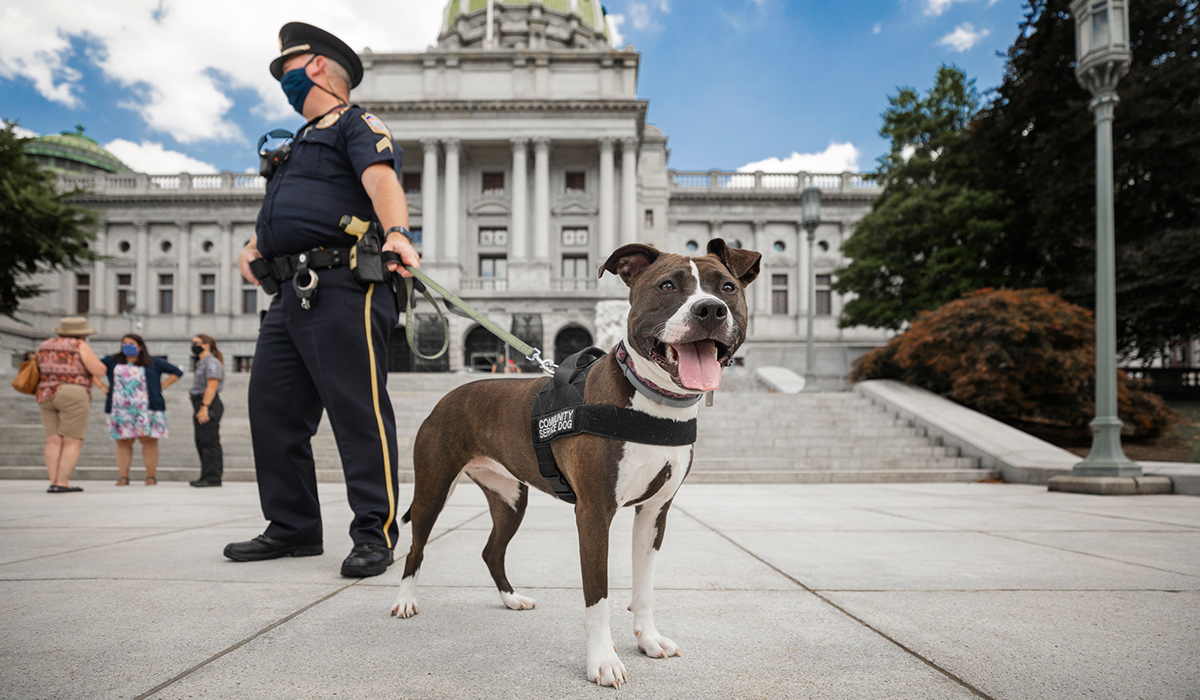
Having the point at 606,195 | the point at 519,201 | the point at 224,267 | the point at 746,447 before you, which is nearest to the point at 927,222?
the point at 746,447

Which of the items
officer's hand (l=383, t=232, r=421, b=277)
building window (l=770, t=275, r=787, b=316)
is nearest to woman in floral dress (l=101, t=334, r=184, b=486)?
officer's hand (l=383, t=232, r=421, b=277)

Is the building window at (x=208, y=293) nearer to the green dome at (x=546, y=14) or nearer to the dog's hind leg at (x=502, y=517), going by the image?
the green dome at (x=546, y=14)

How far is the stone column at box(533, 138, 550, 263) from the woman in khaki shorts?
30.6 meters

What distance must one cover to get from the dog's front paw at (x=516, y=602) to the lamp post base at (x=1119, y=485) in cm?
824

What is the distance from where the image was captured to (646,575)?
7.54 feet

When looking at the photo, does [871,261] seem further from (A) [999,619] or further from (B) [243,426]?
(A) [999,619]

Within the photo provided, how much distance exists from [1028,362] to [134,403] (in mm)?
15344

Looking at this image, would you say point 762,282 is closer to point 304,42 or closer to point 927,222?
point 927,222

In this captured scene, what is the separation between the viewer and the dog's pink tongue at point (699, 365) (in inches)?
79.0

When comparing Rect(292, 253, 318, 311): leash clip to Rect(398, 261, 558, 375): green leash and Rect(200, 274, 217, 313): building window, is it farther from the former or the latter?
Rect(200, 274, 217, 313): building window

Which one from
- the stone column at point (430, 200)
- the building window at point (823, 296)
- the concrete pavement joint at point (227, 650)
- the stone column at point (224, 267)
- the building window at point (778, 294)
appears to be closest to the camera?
the concrete pavement joint at point (227, 650)

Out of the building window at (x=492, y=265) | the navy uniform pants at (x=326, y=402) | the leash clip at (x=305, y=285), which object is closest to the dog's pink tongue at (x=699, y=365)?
the navy uniform pants at (x=326, y=402)

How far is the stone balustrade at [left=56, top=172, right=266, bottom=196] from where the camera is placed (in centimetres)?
4741

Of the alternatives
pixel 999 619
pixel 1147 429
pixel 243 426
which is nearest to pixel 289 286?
pixel 999 619
